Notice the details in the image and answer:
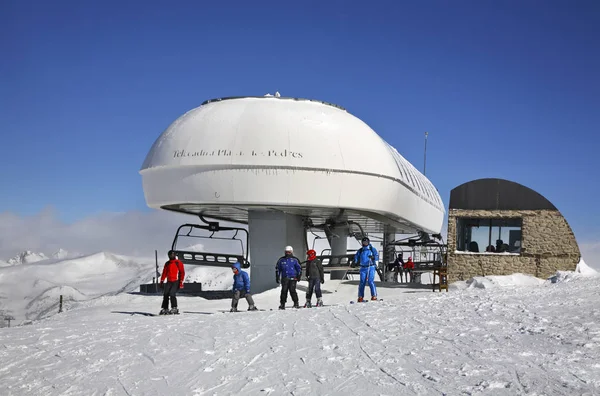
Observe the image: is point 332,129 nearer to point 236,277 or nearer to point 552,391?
point 236,277

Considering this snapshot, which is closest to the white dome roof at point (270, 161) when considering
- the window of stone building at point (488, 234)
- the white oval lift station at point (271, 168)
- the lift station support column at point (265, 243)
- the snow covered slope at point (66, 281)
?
the white oval lift station at point (271, 168)

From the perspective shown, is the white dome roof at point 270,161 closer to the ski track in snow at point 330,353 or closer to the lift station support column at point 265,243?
the lift station support column at point 265,243

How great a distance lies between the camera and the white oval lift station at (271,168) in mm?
27875

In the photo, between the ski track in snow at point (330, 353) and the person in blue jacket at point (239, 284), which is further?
the person in blue jacket at point (239, 284)

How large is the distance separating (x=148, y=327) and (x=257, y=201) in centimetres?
1340

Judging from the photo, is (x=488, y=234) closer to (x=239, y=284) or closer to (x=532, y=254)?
(x=532, y=254)

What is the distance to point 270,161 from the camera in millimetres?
27703

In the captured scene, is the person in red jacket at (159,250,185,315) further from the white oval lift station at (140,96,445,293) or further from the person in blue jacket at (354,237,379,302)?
the white oval lift station at (140,96,445,293)

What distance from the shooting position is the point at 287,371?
9.48 meters

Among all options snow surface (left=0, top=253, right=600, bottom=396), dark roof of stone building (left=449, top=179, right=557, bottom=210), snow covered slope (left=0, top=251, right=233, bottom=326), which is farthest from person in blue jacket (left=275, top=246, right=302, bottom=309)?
snow covered slope (left=0, top=251, right=233, bottom=326)

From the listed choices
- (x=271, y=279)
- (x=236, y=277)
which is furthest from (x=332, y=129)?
(x=236, y=277)

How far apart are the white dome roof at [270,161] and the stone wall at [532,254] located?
189 inches

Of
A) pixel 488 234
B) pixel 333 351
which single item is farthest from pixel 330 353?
pixel 488 234

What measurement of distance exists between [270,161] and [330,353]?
17613 mm
